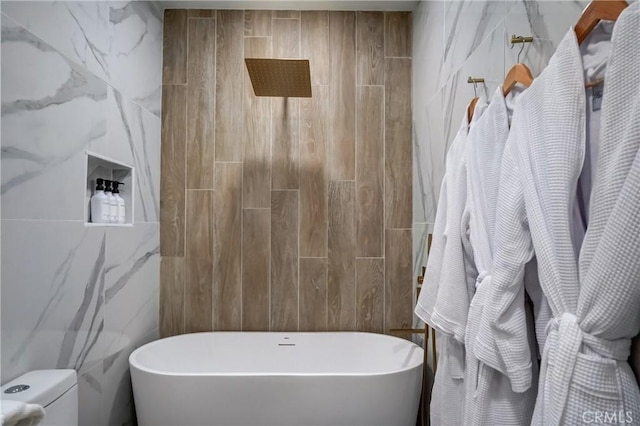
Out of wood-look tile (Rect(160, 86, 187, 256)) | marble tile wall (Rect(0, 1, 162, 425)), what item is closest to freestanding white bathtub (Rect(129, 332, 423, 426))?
marble tile wall (Rect(0, 1, 162, 425))

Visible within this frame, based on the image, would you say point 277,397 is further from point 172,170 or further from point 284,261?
point 172,170

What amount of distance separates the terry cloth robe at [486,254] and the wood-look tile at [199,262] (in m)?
1.61

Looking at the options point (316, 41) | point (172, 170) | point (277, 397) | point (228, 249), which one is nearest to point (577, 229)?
point (277, 397)

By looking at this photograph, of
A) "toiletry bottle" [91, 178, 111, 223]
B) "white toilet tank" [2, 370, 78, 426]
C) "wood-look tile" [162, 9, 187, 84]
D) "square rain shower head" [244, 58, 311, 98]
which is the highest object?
"wood-look tile" [162, 9, 187, 84]

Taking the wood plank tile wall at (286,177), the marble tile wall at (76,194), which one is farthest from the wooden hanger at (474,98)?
the marble tile wall at (76,194)

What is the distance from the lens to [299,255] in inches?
86.0

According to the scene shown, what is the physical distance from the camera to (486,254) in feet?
3.12

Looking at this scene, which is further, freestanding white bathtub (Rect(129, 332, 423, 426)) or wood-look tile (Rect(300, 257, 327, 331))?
wood-look tile (Rect(300, 257, 327, 331))

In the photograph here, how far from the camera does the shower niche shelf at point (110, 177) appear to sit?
5.06 feet

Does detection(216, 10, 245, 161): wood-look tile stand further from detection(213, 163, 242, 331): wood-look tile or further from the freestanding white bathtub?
the freestanding white bathtub

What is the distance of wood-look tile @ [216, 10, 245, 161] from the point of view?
220 centimetres

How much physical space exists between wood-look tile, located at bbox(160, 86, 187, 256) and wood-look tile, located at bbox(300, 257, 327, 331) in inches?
31.4

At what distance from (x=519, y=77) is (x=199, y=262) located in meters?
1.93

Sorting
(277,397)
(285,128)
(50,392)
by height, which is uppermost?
(285,128)
